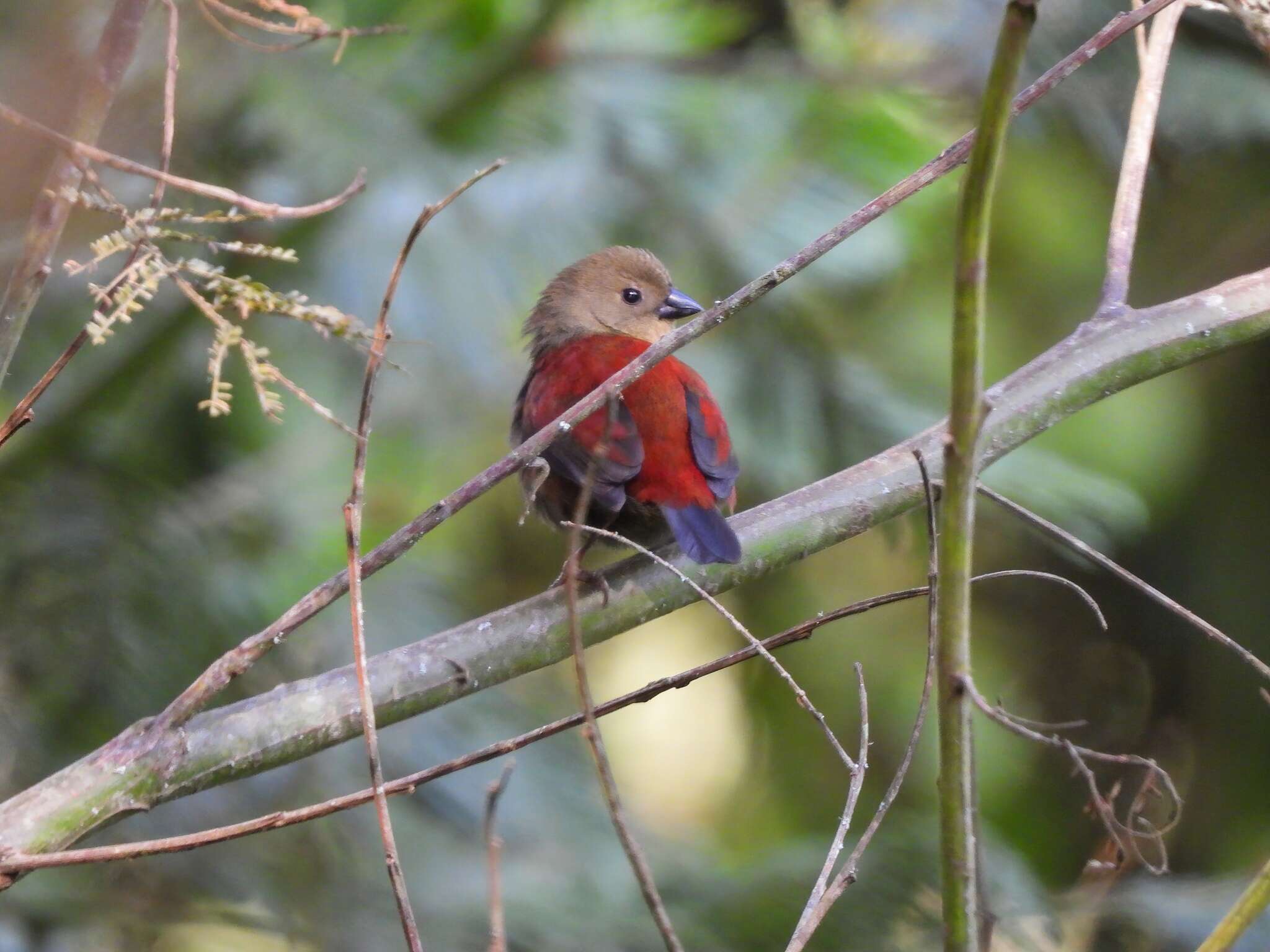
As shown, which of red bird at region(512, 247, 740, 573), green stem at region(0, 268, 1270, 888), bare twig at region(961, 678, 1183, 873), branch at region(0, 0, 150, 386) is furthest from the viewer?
red bird at region(512, 247, 740, 573)

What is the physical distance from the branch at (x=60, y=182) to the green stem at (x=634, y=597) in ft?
2.09

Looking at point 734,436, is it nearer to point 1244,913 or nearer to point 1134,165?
point 1134,165

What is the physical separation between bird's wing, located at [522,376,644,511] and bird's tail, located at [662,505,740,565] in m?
0.23

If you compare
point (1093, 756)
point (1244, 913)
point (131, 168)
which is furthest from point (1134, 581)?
point (131, 168)

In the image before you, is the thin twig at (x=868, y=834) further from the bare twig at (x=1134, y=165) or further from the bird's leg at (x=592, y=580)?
the bare twig at (x=1134, y=165)

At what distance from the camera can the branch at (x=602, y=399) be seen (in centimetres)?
187

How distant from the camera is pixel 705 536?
2.50 m

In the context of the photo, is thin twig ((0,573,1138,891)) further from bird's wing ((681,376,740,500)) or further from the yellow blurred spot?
the yellow blurred spot

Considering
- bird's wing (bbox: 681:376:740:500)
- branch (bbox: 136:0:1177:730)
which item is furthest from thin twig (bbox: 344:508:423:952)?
bird's wing (bbox: 681:376:740:500)

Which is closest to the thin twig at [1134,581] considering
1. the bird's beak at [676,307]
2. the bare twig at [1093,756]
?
the bare twig at [1093,756]

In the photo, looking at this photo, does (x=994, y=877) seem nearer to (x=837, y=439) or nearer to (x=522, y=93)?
(x=837, y=439)

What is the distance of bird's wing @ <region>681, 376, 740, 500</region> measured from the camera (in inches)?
119

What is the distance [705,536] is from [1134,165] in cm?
107

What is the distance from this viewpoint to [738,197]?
502 cm
